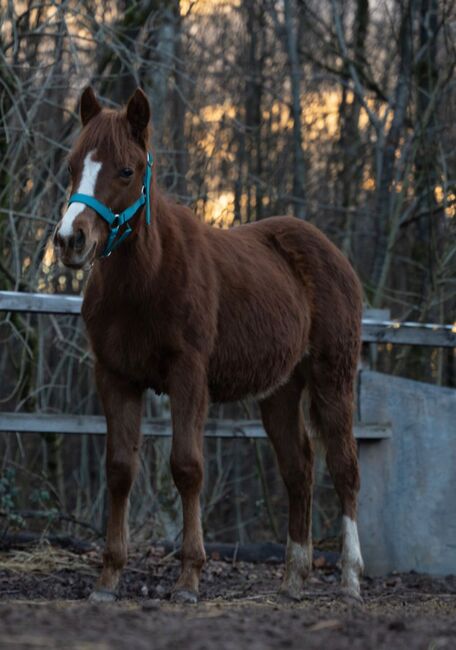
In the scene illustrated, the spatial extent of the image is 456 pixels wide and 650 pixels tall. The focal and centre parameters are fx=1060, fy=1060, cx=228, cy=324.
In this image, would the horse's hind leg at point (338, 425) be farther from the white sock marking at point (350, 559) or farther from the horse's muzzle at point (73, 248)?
the horse's muzzle at point (73, 248)

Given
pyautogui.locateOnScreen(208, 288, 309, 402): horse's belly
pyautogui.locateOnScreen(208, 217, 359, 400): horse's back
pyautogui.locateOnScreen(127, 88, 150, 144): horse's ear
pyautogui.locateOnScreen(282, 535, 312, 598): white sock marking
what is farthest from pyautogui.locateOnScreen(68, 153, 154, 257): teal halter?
pyautogui.locateOnScreen(282, 535, 312, 598): white sock marking

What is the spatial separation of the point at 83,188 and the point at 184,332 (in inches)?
32.4

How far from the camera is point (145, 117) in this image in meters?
4.90

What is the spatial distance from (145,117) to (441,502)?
3.59 meters

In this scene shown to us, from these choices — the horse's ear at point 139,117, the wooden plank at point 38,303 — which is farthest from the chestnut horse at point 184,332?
the wooden plank at point 38,303

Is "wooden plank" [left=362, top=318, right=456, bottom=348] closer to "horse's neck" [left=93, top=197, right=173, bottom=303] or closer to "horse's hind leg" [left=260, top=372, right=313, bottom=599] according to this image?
"horse's hind leg" [left=260, top=372, right=313, bottom=599]

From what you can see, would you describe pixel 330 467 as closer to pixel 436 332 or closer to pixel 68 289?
pixel 436 332

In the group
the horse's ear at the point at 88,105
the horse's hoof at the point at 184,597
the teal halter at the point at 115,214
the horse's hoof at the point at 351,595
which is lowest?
the horse's hoof at the point at 351,595

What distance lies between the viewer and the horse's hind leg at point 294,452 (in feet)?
19.4

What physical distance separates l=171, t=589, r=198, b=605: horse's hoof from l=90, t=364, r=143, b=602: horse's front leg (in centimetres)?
36

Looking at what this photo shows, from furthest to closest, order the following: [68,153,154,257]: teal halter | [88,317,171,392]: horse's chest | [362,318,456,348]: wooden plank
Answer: [362,318,456,348]: wooden plank → [88,317,171,392]: horse's chest → [68,153,154,257]: teal halter

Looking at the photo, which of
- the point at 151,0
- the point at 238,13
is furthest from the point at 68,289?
the point at 238,13

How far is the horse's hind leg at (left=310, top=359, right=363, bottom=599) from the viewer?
593cm

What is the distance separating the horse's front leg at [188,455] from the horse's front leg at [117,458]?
0.28 metres
